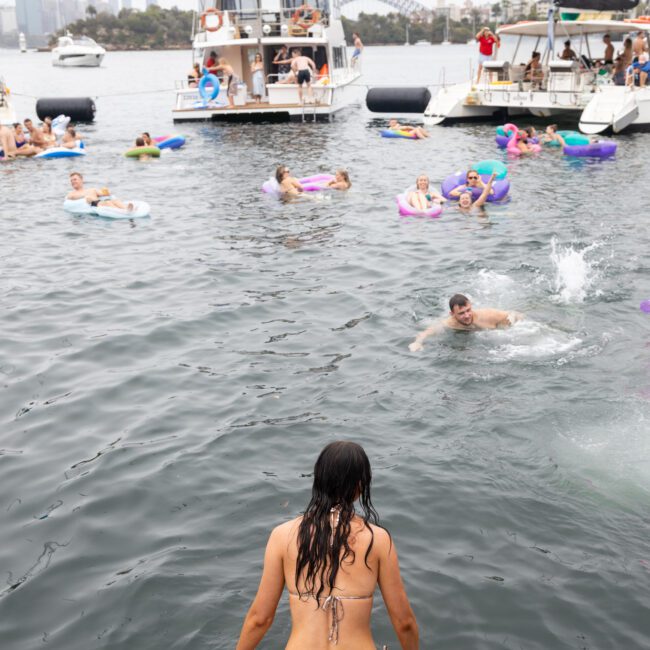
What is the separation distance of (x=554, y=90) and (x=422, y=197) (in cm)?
1274

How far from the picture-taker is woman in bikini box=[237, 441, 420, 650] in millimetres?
3215

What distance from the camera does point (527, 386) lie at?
→ 7.73 metres

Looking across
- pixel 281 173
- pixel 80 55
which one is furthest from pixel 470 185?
pixel 80 55

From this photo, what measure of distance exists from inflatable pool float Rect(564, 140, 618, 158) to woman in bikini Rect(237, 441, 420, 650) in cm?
1932

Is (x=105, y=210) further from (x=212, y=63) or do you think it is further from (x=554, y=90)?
(x=212, y=63)

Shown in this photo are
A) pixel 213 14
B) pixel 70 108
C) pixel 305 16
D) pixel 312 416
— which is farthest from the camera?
pixel 70 108

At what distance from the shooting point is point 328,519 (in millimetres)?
3234

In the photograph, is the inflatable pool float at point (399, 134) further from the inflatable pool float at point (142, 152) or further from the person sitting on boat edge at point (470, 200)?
the person sitting on boat edge at point (470, 200)

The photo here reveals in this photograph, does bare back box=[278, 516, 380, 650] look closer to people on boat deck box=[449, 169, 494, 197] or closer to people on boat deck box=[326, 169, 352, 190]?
people on boat deck box=[449, 169, 494, 197]

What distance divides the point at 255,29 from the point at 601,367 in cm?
2605

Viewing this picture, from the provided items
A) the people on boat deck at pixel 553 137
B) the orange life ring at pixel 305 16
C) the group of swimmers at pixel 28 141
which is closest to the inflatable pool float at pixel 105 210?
the group of swimmers at pixel 28 141

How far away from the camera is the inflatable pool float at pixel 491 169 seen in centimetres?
1637

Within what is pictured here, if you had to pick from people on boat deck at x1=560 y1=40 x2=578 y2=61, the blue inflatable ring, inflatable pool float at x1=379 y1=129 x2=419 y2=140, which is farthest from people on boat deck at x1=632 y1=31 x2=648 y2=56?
the blue inflatable ring

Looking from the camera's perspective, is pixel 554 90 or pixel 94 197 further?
pixel 554 90
